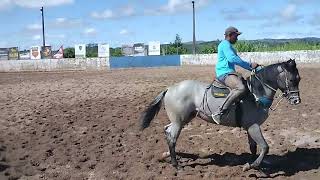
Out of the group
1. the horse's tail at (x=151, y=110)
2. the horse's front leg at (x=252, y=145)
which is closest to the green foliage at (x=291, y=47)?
the horse's front leg at (x=252, y=145)

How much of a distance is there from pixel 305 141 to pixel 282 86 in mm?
2431

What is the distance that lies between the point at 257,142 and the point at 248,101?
29.2 inches

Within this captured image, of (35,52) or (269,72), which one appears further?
(35,52)

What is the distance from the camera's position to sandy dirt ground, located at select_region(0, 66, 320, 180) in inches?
351

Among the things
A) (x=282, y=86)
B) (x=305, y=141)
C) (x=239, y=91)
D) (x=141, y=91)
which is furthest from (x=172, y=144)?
(x=141, y=91)

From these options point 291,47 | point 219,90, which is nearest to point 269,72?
point 219,90

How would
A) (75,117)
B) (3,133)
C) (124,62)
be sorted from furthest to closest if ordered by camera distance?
(124,62) < (75,117) < (3,133)

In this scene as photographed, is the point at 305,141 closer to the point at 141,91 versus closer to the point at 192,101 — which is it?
the point at 192,101

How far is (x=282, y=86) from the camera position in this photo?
28.8 feet

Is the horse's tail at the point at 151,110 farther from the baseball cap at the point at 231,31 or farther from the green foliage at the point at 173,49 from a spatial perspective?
the green foliage at the point at 173,49

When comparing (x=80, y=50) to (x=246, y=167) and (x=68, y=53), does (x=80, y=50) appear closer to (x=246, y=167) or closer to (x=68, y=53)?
(x=68, y=53)

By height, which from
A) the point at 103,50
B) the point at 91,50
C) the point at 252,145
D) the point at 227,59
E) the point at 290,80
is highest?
the point at 91,50

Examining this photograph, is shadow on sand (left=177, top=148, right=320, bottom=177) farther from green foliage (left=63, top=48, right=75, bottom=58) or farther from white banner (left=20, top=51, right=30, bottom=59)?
green foliage (left=63, top=48, right=75, bottom=58)

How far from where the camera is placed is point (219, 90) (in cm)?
899
